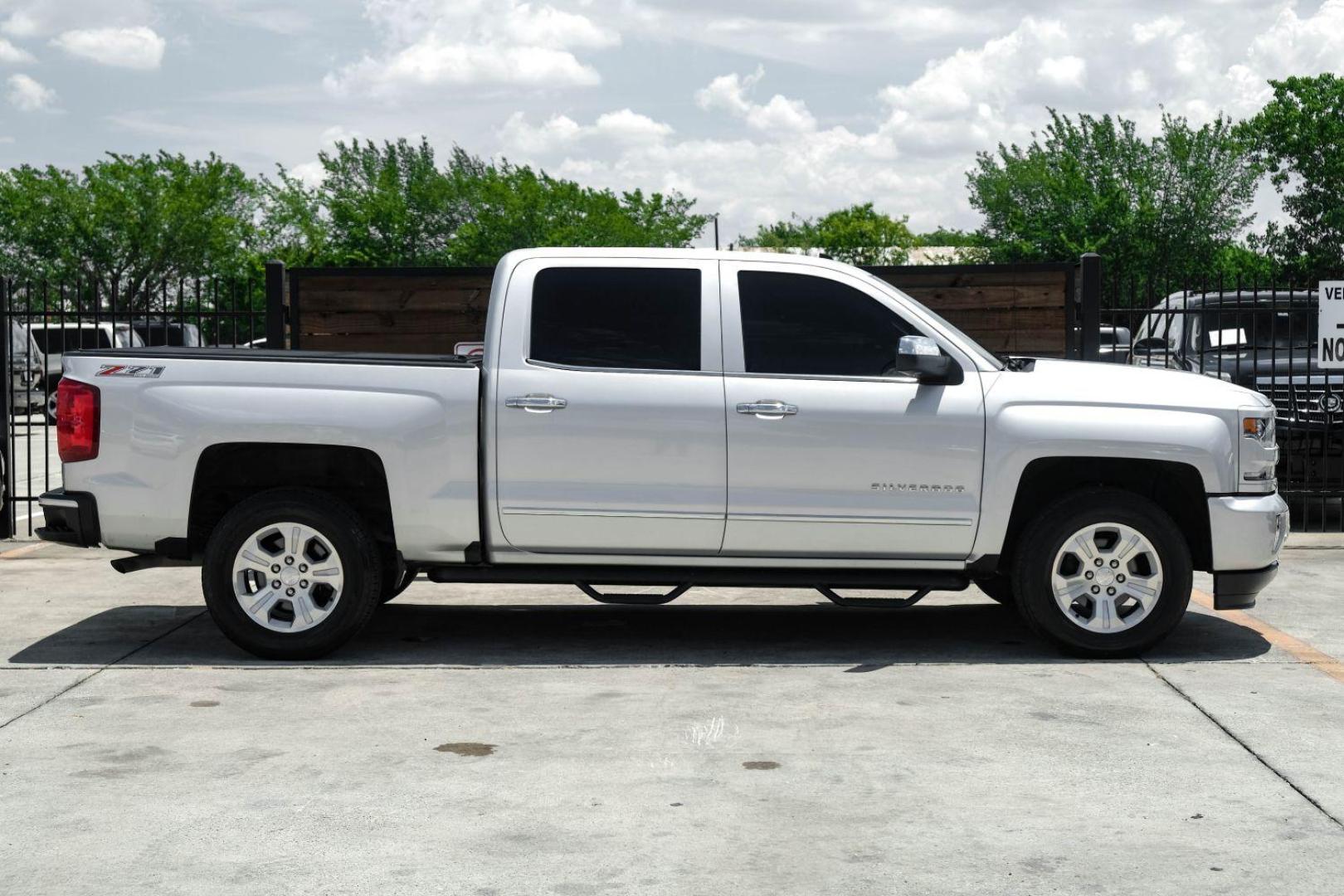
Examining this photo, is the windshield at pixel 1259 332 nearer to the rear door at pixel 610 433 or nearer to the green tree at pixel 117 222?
the rear door at pixel 610 433

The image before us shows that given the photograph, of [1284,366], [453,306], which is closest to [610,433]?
[453,306]

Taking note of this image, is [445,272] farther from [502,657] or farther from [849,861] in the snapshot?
[849,861]

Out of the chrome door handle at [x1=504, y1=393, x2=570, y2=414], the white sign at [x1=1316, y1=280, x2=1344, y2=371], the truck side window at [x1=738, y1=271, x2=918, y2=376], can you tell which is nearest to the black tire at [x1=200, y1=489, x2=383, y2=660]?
the chrome door handle at [x1=504, y1=393, x2=570, y2=414]

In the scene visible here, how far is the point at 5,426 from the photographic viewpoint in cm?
1168

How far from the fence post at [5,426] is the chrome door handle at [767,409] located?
6597mm

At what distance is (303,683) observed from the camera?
7262 millimetres

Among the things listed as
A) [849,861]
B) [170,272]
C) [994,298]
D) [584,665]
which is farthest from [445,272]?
[170,272]

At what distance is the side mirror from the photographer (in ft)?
24.5

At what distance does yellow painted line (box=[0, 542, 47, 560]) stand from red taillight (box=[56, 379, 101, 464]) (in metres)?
4.28

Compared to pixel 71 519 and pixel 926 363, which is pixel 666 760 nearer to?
pixel 926 363

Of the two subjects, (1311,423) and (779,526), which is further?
(1311,423)

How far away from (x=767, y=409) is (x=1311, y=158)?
2238 inches

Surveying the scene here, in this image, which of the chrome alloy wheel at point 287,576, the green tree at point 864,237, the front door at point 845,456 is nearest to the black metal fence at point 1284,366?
the front door at point 845,456

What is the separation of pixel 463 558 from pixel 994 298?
5911 mm
